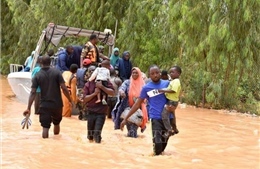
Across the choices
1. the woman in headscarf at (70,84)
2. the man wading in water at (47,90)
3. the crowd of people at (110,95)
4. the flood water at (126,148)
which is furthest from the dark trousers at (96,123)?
the woman in headscarf at (70,84)

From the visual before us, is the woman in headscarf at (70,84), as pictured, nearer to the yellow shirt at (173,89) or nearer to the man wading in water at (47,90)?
the man wading in water at (47,90)

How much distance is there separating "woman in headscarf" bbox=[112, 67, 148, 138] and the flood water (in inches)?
9.8

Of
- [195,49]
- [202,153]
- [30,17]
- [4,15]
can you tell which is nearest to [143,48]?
[195,49]

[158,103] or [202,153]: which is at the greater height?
[158,103]

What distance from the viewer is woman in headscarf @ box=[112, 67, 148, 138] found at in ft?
27.0

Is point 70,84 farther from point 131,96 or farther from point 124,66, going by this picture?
point 131,96

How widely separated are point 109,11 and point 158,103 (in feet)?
45.3

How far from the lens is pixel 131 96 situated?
8289mm

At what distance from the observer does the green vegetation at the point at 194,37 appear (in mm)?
13008

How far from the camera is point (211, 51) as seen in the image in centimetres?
1323

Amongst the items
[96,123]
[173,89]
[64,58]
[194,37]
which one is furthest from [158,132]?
[194,37]

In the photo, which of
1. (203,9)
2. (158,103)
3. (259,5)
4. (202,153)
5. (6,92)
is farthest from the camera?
(6,92)

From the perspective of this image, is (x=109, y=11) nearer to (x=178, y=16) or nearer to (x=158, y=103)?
(x=178, y=16)

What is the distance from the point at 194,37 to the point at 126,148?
7223 mm
